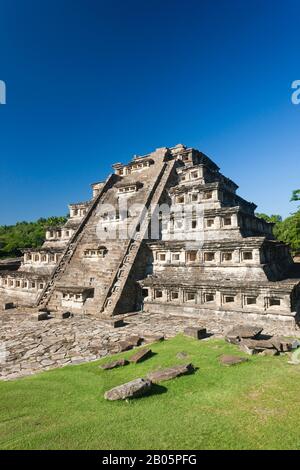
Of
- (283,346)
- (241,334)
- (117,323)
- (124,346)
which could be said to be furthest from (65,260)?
(283,346)

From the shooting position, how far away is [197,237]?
66.5 feet

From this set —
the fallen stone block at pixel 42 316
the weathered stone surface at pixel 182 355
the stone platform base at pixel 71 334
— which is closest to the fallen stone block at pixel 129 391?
the weathered stone surface at pixel 182 355

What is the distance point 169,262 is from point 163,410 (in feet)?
44.2

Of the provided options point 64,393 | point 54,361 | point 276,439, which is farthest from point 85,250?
point 276,439

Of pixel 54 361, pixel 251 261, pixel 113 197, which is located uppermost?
pixel 113 197

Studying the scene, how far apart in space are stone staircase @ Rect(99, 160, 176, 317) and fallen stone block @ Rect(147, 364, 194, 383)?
29.5 ft

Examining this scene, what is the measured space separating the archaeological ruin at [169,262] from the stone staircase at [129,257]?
0.08 metres

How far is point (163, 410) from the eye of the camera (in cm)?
608

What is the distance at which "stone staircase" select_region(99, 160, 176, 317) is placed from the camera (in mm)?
17234

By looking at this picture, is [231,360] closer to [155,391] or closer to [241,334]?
[241,334]

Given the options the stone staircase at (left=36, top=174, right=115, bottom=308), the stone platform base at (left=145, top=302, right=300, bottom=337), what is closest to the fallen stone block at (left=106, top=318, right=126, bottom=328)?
the stone platform base at (left=145, top=302, right=300, bottom=337)

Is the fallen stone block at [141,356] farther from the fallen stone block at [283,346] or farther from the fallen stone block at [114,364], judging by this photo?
the fallen stone block at [283,346]

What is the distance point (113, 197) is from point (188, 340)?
18.6 m
